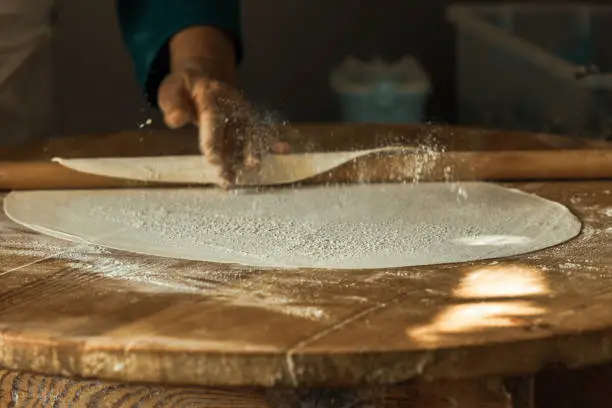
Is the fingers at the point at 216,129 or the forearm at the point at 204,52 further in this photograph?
the forearm at the point at 204,52

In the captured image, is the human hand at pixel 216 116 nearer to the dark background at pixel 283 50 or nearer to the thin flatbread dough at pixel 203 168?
the thin flatbread dough at pixel 203 168

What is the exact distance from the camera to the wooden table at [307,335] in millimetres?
481

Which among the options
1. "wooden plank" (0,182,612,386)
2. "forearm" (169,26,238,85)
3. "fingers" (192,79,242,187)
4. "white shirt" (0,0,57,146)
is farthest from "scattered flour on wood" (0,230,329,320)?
"white shirt" (0,0,57,146)

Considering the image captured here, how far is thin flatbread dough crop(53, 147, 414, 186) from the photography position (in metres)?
0.94

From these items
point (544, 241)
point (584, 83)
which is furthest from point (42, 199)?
point (584, 83)

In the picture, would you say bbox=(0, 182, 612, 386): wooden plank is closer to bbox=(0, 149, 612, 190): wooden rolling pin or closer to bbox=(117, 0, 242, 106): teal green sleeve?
bbox=(0, 149, 612, 190): wooden rolling pin

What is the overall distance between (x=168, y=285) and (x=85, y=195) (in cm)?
34

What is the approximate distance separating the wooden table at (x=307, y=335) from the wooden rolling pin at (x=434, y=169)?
A: 11.6 inches

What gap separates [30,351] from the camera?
0.51 m

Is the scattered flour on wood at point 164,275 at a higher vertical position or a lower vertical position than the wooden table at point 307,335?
higher

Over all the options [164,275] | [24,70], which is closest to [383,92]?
[24,70]

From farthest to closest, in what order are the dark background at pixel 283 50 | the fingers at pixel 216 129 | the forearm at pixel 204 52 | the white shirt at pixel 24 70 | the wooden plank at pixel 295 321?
the dark background at pixel 283 50, the white shirt at pixel 24 70, the forearm at pixel 204 52, the fingers at pixel 216 129, the wooden plank at pixel 295 321

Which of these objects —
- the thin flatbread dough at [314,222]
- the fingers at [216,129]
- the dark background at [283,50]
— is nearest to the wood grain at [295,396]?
the thin flatbread dough at [314,222]

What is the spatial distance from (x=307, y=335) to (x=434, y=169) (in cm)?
48
